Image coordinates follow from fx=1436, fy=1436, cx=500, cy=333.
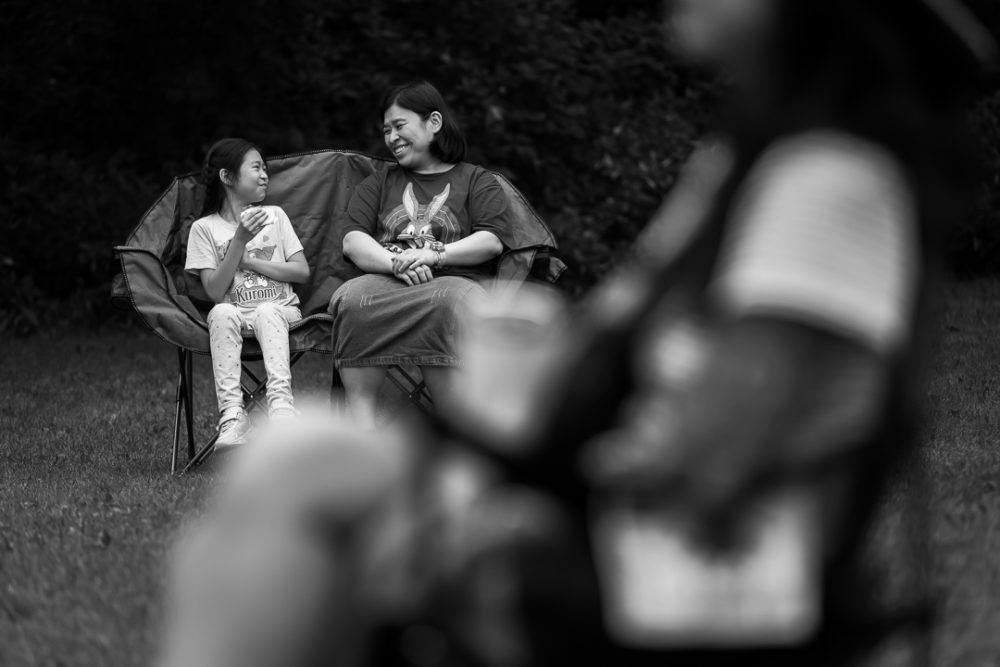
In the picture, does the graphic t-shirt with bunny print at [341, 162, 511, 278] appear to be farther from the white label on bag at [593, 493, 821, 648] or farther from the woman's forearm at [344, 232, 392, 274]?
the white label on bag at [593, 493, 821, 648]

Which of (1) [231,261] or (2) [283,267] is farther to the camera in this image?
(2) [283,267]

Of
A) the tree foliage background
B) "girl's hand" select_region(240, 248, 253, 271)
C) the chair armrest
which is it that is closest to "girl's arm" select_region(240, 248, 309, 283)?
"girl's hand" select_region(240, 248, 253, 271)

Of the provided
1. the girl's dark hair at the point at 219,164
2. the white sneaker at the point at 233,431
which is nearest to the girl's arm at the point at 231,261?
the girl's dark hair at the point at 219,164

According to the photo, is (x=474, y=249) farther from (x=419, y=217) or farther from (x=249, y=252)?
(x=249, y=252)

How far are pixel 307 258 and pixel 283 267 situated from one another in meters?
0.32

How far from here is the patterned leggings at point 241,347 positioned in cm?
453

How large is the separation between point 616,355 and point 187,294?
3.90m

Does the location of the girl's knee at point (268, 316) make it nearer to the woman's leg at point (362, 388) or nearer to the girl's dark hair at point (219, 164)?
the woman's leg at point (362, 388)

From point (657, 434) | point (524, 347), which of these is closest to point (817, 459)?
point (657, 434)

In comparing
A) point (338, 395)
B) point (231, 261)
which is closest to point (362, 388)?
point (338, 395)

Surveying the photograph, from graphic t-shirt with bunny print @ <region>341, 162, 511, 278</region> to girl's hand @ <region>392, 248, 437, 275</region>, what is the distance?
0.31 feet

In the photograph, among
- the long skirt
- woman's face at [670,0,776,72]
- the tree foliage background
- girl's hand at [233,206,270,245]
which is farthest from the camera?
the tree foliage background

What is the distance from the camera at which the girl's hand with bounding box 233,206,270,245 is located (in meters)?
4.56

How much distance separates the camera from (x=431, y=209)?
475 centimetres
